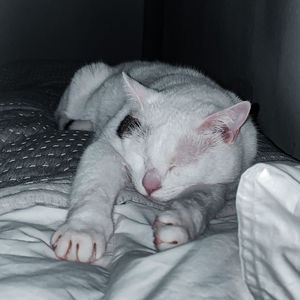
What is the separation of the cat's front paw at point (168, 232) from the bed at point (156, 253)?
0.03 metres

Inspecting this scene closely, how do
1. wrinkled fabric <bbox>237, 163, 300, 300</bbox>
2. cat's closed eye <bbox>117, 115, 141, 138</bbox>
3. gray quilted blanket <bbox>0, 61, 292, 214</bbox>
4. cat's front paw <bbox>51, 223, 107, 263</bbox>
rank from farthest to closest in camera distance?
1. cat's closed eye <bbox>117, 115, 141, 138</bbox>
2. gray quilted blanket <bbox>0, 61, 292, 214</bbox>
3. cat's front paw <bbox>51, 223, 107, 263</bbox>
4. wrinkled fabric <bbox>237, 163, 300, 300</bbox>

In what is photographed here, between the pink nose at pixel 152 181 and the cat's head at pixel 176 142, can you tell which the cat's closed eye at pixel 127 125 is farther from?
the pink nose at pixel 152 181

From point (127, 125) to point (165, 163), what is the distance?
0.74 feet

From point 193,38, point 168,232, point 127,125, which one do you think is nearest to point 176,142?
point 127,125

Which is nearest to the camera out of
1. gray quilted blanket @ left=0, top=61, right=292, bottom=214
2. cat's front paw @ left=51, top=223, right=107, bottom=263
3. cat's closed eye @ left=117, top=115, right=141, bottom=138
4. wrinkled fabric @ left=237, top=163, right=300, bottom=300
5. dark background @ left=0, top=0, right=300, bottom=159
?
wrinkled fabric @ left=237, top=163, right=300, bottom=300

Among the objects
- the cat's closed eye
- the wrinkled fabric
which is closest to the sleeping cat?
the cat's closed eye

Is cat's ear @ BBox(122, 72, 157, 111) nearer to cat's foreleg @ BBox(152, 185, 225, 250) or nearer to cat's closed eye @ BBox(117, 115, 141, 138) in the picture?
cat's closed eye @ BBox(117, 115, 141, 138)

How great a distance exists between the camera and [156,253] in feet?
3.04

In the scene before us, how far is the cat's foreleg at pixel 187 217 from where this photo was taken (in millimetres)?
1064

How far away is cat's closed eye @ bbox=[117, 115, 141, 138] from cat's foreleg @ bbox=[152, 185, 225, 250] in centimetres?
25

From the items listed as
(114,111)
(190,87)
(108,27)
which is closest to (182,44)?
(108,27)

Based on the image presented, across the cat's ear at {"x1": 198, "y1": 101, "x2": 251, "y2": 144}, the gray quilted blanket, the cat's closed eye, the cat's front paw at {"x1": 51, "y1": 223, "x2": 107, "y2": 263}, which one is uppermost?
the cat's ear at {"x1": 198, "y1": 101, "x2": 251, "y2": 144}

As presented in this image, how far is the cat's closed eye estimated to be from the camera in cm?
143

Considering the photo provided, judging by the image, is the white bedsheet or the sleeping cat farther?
the sleeping cat
